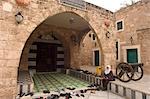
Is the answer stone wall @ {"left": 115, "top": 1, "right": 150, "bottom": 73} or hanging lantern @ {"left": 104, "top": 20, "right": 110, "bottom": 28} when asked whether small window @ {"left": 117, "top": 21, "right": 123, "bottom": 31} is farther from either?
hanging lantern @ {"left": 104, "top": 20, "right": 110, "bottom": 28}

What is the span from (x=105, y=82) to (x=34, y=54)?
18.8 feet

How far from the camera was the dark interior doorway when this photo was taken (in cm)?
1016

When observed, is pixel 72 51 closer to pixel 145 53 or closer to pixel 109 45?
pixel 109 45

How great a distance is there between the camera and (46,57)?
10.4 meters

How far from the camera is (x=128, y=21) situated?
12.3 metres

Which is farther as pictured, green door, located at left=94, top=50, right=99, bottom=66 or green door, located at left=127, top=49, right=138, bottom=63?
green door, located at left=94, top=50, right=99, bottom=66

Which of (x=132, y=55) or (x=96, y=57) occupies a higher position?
(x=132, y=55)

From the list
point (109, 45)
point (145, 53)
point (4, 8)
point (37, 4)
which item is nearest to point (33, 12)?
point (37, 4)

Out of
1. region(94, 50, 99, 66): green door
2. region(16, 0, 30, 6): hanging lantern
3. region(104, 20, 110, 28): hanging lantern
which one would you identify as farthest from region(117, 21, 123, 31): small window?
region(16, 0, 30, 6): hanging lantern

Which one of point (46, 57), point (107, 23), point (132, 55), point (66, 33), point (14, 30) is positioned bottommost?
point (46, 57)

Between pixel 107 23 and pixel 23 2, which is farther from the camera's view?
pixel 107 23

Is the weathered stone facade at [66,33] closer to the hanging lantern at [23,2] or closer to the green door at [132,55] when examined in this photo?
the hanging lantern at [23,2]

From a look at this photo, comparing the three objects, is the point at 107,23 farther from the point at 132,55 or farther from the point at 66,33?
the point at 132,55

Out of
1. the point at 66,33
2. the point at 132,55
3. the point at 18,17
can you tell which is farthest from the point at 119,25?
the point at 18,17
